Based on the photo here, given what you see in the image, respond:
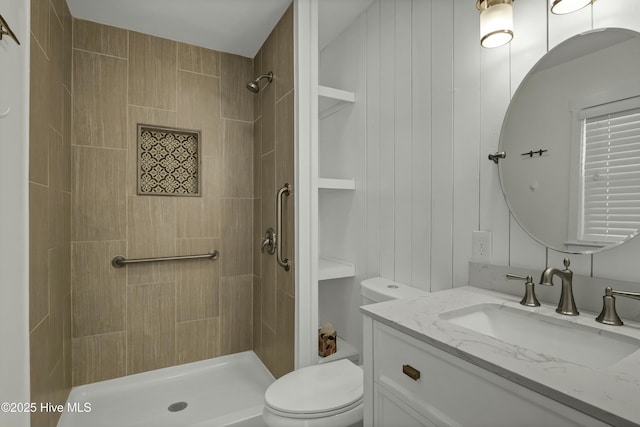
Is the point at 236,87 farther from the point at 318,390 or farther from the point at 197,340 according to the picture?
the point at 318,390

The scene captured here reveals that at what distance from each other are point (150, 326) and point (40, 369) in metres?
0.89

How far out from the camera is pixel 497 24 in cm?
112

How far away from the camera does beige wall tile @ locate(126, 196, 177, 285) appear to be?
6.90ft

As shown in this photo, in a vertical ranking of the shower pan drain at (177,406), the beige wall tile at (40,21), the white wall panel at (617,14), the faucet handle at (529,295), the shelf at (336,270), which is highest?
the beige wall tile at (40,21)

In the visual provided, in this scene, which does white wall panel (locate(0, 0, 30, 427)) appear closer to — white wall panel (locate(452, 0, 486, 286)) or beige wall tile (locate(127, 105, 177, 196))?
beige wall tile (locate(127, 105, 177, 196))

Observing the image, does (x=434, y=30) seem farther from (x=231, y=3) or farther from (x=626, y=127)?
(x=231, y=3)

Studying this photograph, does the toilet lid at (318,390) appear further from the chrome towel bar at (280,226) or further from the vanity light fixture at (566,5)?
the vanity light fixture at (566,5)

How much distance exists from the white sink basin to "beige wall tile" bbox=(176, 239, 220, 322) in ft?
5.92

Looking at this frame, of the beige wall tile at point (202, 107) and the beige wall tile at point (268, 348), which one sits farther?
the beige wall tile at point (202, 107)

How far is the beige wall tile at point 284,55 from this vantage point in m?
1.85

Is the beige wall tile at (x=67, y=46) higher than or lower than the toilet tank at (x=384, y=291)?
higher

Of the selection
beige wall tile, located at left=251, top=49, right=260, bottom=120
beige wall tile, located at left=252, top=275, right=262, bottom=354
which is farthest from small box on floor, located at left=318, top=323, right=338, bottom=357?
beige wall tile, located at left=251, top=49, right=260, bottom=120

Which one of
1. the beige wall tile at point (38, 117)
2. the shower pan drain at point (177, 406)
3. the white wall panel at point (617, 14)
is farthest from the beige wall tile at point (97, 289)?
the white wall panel at point (617, 14)

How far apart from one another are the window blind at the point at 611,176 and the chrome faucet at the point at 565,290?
142 millimetres
